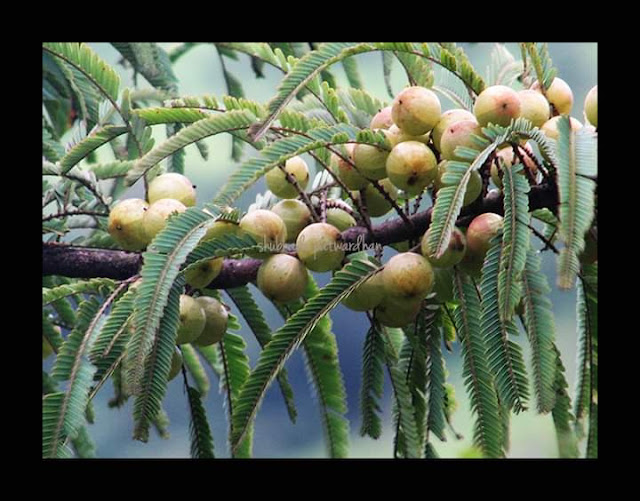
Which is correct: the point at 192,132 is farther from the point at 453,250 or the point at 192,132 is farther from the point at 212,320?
the point at 453,250

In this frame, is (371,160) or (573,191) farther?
(371,160)

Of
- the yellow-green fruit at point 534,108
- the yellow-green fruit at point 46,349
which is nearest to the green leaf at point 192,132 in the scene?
Result: the yellow-green fruit at point 534,108

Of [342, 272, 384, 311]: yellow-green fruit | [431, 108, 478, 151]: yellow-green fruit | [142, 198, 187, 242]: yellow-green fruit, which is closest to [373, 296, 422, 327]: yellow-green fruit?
[342, 272, 384, 311]: yellow-green fruit

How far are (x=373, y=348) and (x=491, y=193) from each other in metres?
0.33

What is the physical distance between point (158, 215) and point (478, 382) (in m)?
0.55

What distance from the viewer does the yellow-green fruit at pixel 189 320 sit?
1538 millimetres

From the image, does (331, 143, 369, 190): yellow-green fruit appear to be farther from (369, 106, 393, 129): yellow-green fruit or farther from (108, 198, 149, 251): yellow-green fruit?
(108, 198, 149, 251): yellow-green fruit

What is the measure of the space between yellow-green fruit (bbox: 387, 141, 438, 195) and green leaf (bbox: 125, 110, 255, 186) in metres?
0.22

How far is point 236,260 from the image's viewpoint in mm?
1633

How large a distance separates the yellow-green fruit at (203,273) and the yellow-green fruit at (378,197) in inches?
10.3

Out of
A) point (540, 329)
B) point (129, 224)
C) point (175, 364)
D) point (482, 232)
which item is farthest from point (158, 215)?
point (540, 329)

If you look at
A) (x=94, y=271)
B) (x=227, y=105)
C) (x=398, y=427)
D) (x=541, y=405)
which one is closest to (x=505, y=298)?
(x=541, y=405)

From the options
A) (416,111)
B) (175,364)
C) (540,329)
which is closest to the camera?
A: (540,329)

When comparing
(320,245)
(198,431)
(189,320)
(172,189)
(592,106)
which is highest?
(592,106)
